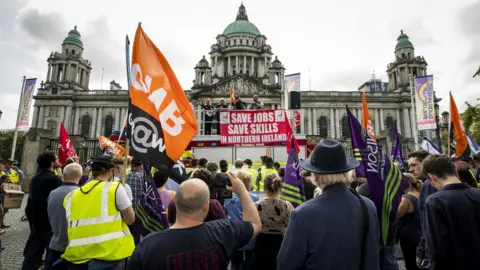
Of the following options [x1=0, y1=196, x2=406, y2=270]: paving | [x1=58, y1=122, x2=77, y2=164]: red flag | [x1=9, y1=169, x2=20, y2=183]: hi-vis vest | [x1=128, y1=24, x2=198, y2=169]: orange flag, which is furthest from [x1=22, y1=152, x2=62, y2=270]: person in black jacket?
[x1=9, y1=169, x2=20, y2=183]: hi-vis vest

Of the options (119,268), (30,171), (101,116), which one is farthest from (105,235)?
(101,116)

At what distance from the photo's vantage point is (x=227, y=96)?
164 ft

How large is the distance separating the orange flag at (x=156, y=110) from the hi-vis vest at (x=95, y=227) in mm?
605

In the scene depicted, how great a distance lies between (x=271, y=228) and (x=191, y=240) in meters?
2.18

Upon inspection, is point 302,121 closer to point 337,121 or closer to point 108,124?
point 337,121

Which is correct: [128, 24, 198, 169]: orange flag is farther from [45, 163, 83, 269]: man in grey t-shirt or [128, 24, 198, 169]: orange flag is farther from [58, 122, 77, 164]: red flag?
[58, 122, 77, 164]: red flag

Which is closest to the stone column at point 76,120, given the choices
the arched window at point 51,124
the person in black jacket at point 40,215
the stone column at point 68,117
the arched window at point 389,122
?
the stone column at point 68,117

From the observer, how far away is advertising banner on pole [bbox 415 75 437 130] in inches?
788

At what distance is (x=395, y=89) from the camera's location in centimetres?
5759

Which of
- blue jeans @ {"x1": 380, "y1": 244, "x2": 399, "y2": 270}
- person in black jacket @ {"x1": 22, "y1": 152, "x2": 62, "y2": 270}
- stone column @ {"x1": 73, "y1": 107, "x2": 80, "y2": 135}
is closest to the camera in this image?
blue jeans @ {"x1": 380, "y1": 244, "x2": 399, "y2": 270}

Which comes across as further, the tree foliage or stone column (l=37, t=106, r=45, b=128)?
stone column (l=37, t=106, r=45, b=128)

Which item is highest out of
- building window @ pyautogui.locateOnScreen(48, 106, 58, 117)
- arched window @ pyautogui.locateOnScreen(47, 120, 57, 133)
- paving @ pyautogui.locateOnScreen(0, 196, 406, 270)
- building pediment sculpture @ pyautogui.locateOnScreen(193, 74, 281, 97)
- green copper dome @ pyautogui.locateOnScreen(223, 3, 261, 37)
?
green copper dome @ pyautogui.locateOnScreen(223, 3, 261, 37)

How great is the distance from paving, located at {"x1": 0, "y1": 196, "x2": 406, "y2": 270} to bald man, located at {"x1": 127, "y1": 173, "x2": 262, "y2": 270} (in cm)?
567

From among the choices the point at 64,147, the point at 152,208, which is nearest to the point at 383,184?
the point at 152,208
